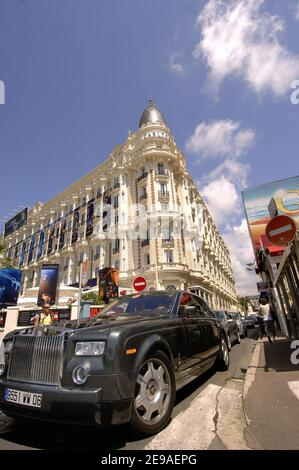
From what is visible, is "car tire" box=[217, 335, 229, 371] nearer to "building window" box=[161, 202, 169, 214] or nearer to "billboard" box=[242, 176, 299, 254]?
"billboard" box=[242, 176, 299, 254]

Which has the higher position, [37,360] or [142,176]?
[142,176]

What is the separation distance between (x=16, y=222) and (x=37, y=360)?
64.0m

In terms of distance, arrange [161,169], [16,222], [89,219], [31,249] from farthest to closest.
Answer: [16,222], [31,249], [89,219], [161,169]

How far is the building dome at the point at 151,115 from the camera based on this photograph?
38384 millimetres

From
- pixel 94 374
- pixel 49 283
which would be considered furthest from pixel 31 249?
pixel 94 374

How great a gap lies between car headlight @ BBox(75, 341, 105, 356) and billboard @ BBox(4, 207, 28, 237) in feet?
197

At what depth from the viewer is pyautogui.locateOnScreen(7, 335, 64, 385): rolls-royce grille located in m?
2.51

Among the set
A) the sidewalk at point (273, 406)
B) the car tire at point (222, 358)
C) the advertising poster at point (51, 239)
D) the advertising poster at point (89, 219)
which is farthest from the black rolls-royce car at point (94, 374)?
the advertising poster at point (51, 239)

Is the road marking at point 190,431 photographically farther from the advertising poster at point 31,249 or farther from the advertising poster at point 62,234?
the advertising poster at point 31,249

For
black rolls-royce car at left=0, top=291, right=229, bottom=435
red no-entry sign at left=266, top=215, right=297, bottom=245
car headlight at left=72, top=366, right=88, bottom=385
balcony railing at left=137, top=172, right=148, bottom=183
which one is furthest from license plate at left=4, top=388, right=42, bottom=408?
balcony railing at left=137, top=172, right=148, bottom=183

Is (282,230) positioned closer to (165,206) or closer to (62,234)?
(165,206)

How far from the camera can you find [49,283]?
65.3ft

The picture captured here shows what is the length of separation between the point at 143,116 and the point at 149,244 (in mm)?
21096
